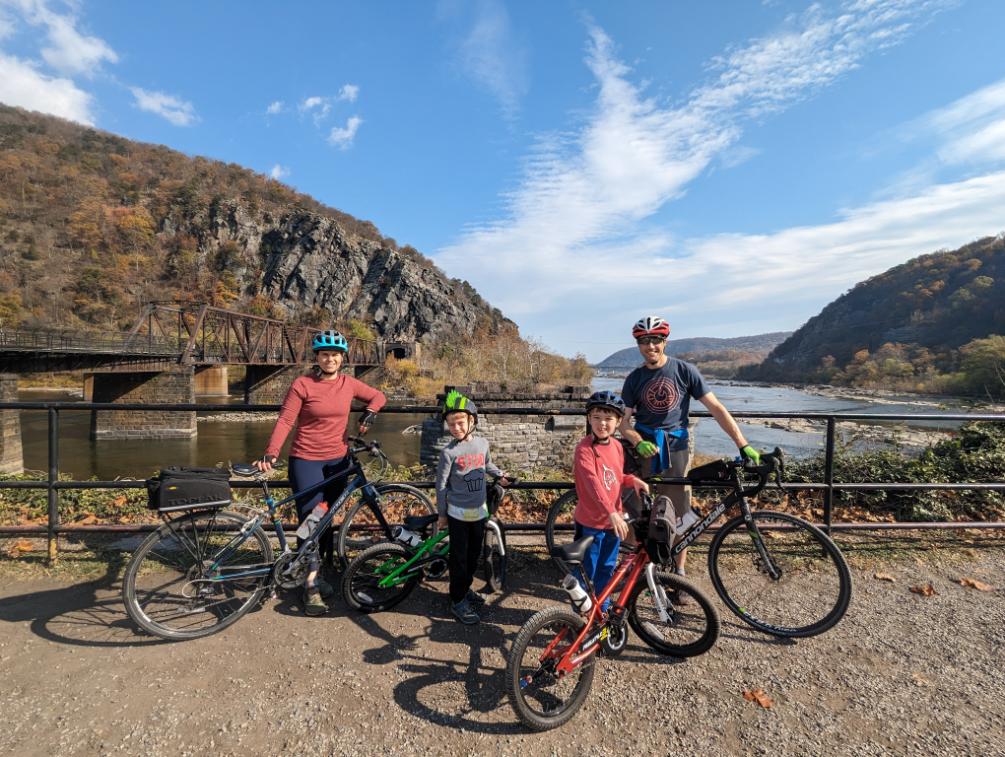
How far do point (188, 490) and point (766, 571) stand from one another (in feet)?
12.2

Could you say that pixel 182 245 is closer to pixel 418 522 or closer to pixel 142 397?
pixel 142 397

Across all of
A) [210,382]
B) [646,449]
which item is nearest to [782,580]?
[646,449]

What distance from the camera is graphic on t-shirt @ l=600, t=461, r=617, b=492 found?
261 cm

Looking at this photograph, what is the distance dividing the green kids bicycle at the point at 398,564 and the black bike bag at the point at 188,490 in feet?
3.04

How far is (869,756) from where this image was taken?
1967mm

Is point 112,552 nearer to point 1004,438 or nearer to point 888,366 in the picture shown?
point 1004,438

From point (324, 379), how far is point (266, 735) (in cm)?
201

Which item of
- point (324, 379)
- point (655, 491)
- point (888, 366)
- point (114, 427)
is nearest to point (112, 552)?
point (324, 379)

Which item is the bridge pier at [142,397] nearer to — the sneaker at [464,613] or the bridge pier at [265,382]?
the bridge pier at [265,382]

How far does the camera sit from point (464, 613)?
9.75ft

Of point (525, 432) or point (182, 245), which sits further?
point (182, 245)

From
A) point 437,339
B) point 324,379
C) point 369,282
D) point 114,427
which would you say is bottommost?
point 114,427

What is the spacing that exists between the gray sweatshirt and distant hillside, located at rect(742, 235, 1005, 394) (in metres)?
50.4

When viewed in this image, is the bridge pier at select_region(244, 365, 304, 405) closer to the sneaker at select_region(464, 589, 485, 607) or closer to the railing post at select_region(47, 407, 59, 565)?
the railing post at select_region(47, 407, 59, 565)
